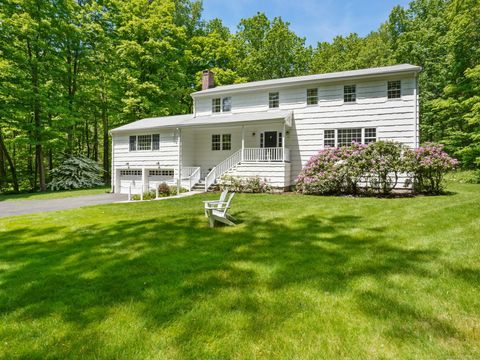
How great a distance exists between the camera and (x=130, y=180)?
2011 centimetres

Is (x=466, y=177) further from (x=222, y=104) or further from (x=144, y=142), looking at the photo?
(x=144, y=142)

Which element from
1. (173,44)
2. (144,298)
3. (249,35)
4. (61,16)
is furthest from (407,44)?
(144,298)

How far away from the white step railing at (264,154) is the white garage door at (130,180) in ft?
27.5

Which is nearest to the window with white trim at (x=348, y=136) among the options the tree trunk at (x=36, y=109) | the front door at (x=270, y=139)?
the front door at (x=270, y=139)

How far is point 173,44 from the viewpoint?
28719mm

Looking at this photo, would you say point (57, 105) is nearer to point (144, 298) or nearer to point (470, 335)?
point (144, 298)

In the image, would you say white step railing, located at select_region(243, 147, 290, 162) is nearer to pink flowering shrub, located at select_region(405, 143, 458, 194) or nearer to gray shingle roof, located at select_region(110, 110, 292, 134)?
gray shingle roof, located at select_region(110, 110, 292, 134)

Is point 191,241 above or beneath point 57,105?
beneath

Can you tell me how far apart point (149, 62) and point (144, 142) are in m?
10.5

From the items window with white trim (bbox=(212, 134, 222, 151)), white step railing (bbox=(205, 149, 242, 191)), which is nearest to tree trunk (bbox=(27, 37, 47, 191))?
window with white trim (bbox=(212, 134, 222, 151))

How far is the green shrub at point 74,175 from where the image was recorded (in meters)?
23.1

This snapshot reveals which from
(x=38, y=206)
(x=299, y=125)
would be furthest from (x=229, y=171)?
(x=38, y=206)

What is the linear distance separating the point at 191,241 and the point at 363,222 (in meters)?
4.38

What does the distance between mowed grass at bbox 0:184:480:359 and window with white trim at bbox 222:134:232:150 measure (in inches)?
499
